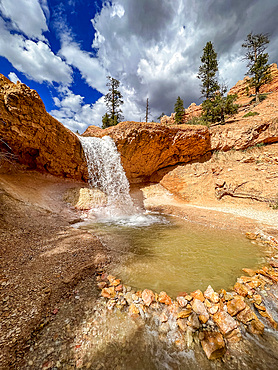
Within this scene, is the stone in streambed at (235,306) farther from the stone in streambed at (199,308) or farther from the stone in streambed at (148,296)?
the stone in streambed at (148,296)

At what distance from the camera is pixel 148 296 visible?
247cm

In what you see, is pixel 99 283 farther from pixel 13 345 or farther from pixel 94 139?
pixel 94 139

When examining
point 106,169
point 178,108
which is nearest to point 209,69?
point 178,108

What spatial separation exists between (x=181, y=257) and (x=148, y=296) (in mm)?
1865

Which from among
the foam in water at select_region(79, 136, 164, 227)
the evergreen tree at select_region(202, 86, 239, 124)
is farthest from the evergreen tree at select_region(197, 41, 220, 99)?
the foam in water at select_region(79, 136, 164, 227)

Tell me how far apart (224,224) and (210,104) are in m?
16.5

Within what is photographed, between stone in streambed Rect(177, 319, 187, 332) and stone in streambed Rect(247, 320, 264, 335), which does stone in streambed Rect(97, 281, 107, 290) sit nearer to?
stone in streambed Rect(177, 319, 187, 332)

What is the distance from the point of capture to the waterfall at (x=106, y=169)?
37.7ft

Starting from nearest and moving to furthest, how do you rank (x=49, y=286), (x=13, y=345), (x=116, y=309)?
1. (x=13, y=345)
2. (x=116, y=309)
3. (x=49, y=286)

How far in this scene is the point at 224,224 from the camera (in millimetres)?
6820

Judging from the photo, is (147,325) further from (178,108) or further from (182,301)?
(178,108)

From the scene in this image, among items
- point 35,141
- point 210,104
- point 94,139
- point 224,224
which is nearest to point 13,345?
point 224,224

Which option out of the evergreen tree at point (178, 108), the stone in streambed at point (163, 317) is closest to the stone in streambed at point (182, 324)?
the stone in streambed at point (163, 317)

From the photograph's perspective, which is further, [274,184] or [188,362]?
[274,184]
